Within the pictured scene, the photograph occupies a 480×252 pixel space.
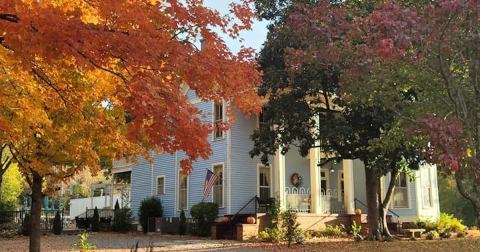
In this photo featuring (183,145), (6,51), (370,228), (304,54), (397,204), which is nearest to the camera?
(183,145)

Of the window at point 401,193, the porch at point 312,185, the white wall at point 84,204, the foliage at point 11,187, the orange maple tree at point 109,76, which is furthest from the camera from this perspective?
the white wall at point 84,204

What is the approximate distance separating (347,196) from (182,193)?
27.8 feet

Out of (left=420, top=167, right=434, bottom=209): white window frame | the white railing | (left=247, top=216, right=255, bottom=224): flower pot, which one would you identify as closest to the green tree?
(left=247, top=216, right=255, bottom=224): flower pot

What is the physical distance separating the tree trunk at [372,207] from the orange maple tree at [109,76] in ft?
36.7

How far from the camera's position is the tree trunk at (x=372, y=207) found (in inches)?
829

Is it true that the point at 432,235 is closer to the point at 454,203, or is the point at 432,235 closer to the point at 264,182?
the point at 264,182

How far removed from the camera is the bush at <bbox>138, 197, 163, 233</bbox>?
2806 cm

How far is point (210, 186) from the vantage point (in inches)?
925

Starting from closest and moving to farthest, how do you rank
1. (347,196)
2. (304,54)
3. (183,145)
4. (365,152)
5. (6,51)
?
(183,145) < (6,51) < (304,54) < (365,152) < (347,196)

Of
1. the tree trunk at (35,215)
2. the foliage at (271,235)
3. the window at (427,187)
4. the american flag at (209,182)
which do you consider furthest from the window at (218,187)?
the window at (427,187)

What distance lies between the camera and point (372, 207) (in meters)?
21.2

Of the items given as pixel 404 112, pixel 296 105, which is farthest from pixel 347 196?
pixel 404 112

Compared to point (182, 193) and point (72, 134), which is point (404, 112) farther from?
point (182, 193)

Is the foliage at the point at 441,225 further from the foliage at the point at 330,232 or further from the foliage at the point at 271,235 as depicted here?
the foliage at the point at 271,235
